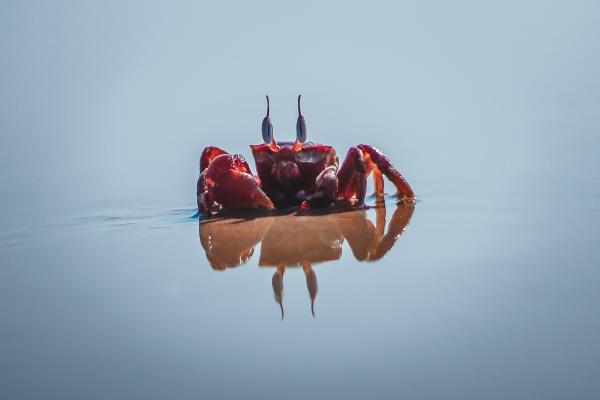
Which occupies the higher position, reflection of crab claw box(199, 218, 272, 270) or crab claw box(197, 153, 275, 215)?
crab claw box(197, 153, 275, 215)

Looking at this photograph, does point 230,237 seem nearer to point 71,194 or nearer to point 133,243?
point 133,243

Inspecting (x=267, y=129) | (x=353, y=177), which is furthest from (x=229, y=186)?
(x=353, y=177)

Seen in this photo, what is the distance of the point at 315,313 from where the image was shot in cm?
297

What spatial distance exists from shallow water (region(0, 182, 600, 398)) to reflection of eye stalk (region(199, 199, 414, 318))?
2 centimetres

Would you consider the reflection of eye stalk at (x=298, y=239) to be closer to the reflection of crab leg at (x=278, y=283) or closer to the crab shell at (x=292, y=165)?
the reflection of crab leg at (x=278, y=283)

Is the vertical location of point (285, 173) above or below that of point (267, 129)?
below

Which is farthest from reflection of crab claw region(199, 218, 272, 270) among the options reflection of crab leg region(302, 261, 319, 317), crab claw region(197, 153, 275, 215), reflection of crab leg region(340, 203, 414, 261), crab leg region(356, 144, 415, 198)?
crab leg region(356, 144, 415, 198)

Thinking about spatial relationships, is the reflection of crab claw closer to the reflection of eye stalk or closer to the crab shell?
the reflection of eye stalk

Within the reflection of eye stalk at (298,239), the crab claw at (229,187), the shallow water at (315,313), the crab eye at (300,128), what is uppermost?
the crab eye at (300,128)

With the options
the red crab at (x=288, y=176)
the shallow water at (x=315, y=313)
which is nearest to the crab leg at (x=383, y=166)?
the red crab at (x=288, y=176)

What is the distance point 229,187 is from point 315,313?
3385mm

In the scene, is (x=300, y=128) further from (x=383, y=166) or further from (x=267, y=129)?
(x=383, y=166)

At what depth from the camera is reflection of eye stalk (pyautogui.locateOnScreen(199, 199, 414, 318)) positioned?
410 cm

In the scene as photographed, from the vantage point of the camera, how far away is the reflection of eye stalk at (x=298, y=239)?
13.4 ft
